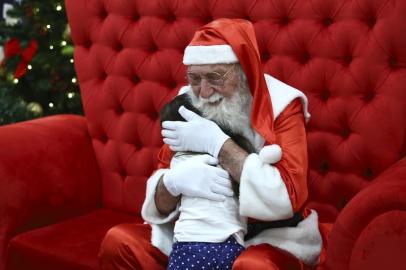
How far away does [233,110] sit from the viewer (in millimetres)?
1710

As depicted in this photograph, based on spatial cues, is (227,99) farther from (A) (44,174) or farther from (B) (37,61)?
(B) (37,61)

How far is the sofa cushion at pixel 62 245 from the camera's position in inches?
76.4

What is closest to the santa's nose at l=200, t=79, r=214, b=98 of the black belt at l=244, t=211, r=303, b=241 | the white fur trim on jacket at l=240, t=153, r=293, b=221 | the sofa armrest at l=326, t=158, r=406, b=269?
the white fur trim on jacket at l=240, t=153, r=293, b=221

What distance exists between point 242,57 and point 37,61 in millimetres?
1720

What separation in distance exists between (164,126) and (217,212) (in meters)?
0.30

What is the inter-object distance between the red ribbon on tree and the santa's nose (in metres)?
1.69

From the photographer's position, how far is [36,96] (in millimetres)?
3330

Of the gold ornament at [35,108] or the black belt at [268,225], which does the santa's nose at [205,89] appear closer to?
the black belt at [268,225]

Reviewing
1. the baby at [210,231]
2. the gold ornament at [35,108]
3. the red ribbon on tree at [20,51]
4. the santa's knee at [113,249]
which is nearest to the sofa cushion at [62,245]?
the santa's knee at [113,249]

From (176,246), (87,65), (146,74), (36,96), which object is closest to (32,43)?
(36,96)

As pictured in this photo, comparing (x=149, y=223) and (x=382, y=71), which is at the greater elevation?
(x=382, y=71)

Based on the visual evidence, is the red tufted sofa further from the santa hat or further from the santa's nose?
the santa's nose

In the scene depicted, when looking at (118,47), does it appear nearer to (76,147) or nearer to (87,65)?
(87,65)

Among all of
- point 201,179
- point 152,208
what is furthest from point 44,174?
point 201,179
